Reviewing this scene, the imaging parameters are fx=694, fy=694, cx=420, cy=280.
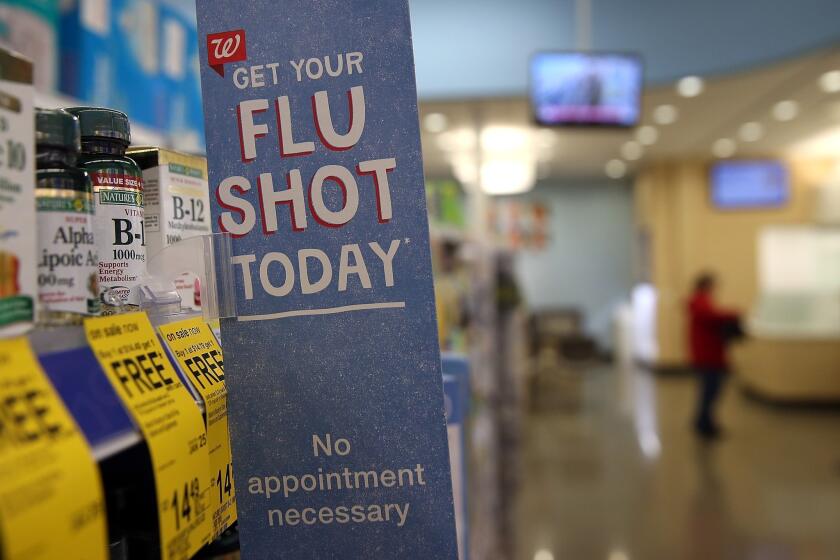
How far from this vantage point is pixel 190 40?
2.71m

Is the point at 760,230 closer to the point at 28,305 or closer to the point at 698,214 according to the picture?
the point at 698,214

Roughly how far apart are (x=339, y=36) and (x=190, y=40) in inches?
86.9

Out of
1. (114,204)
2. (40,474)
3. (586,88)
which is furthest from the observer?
(586,88)

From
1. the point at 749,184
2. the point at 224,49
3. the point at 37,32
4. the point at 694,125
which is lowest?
the point at 224,49

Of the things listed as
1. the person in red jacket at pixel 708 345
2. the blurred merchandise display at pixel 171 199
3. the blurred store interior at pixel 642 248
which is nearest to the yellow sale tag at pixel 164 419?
the blurred merchandise display at pixel 171 199

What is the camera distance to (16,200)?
53 centimetres

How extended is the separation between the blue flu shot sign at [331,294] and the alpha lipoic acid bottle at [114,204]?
0.30 ft

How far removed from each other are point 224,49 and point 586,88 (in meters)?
4.46

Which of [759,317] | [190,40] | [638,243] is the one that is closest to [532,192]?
[638,243]

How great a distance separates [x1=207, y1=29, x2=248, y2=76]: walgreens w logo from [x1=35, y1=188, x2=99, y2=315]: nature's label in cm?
26

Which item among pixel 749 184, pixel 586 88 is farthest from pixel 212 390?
pixel 749 184

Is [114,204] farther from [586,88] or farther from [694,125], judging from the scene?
[694,125]

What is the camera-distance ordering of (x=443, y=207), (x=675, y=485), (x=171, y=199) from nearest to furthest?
1. (x=171, y=199)
2. (x=443, y=207)
3. (x=675, y=485)

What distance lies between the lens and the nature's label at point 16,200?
52 cm
